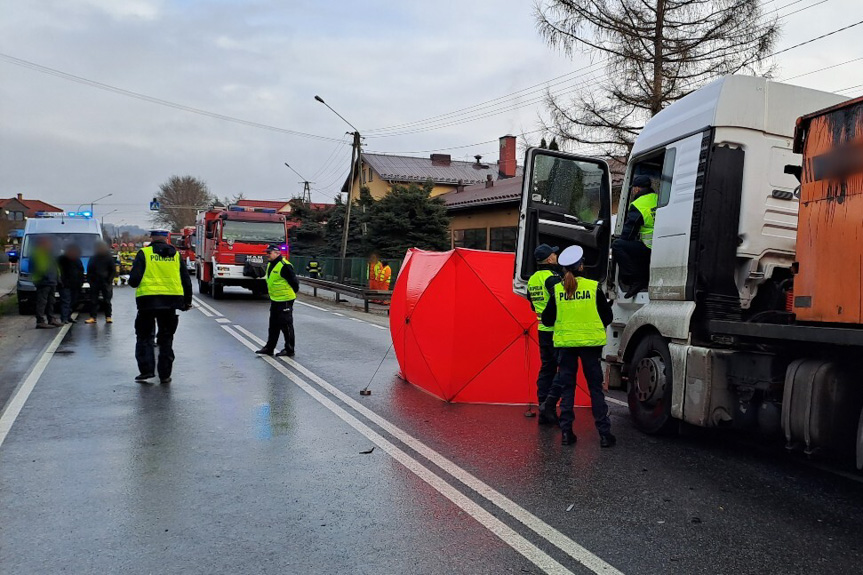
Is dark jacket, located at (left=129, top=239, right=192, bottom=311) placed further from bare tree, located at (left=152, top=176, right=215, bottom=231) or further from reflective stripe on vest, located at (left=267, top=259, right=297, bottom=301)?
bare tree, located at (left=152, top=176, right=215, bottom=231)

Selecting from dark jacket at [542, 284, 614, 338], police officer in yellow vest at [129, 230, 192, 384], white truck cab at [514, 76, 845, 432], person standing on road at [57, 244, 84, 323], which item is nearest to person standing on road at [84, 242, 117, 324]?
person standing on road at [57, 244, 84, 323]

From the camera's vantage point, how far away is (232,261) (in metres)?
22.2

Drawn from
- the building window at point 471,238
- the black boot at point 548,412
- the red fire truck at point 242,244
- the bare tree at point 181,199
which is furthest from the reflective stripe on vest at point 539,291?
the bare tree at point 181,199

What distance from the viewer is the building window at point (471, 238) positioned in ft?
103

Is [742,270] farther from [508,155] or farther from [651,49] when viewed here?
[508,155]

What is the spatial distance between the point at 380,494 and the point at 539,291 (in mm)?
2889

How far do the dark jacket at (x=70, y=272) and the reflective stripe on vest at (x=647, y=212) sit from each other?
41.3ft

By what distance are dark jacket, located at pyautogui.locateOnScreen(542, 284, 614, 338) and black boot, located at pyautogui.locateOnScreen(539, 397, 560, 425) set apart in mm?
821

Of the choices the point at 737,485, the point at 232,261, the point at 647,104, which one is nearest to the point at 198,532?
the point at 737,485

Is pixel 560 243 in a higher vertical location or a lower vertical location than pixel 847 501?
higher

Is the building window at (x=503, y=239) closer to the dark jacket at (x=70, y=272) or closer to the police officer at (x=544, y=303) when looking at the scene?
the dark jacket at (x=70, y=272)

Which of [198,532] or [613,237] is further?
[613,237]

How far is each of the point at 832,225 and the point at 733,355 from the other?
1.31m

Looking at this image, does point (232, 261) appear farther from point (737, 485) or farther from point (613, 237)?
point (737, 485)
